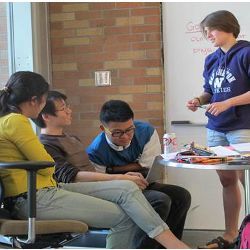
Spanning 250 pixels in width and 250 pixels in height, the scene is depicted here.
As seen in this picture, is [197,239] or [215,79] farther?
[197,239]

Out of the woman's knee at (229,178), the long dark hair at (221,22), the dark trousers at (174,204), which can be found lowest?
the dark trousers at (174,204)

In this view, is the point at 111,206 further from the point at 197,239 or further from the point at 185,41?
the point at 185,41

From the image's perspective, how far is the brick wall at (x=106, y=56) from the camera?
3225 millimetres

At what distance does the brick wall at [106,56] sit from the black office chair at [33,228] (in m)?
1.63

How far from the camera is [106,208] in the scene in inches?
72.0

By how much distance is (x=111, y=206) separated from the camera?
1.86 m

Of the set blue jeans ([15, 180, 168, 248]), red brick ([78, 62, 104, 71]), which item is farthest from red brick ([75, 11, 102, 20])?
blue jeans ([15, 180, 168, 248])

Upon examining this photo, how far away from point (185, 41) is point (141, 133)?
41.1 inches

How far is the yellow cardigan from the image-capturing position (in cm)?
174

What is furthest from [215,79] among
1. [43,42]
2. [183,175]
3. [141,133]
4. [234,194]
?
[43,42]

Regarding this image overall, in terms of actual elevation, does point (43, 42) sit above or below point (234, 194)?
above

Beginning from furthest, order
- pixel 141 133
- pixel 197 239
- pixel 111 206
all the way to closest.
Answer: pixel 197 239
pixel 141 133
pixel 111 206

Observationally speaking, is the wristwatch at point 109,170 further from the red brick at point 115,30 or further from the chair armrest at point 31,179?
the red brick at point 115,30

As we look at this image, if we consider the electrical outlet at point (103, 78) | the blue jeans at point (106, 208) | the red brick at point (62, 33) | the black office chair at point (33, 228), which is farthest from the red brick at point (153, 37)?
the black office chair at point (33, 228)
